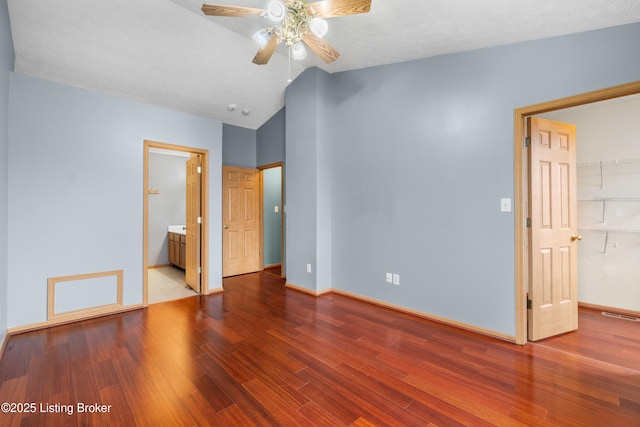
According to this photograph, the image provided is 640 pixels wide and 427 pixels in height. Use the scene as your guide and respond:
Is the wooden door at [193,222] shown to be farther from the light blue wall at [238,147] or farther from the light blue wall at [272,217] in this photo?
the light blue wall at [272,217]

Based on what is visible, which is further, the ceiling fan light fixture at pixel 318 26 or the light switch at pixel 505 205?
the light switch at pixel 505 205

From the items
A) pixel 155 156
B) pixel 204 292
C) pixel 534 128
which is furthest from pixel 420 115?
pixel 155 156

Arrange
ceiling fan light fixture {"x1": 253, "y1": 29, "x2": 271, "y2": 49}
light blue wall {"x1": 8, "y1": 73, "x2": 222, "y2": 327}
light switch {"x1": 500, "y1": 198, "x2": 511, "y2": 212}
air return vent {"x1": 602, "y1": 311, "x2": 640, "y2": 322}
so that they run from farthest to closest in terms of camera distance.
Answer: air return vent {"x1": 602, "y1": 311, "x2": 640, "y2": 322}, light blue wall {"x1": 8, "y1": 73, "x2": 222, "y2": 327}, light switch {"x1": 500, "y1": 198, "x2": 511, "y2": 212}, ceiling fan light fixture {"x1": 253, "y1": 29, "x2": 271, "y2": 49}

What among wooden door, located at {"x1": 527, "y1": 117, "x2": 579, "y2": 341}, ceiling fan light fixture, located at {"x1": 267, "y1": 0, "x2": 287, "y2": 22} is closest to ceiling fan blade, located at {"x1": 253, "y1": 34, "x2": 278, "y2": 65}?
ceiling fan light fixture, located at {"x1": 267, "y1": 0, "x2": 287, "y2": 22}

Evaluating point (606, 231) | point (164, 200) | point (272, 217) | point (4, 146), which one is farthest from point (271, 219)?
point (606, 231)

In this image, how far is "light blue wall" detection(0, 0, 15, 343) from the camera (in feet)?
7.59

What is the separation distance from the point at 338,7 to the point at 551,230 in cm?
286

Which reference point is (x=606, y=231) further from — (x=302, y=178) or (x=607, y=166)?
(x=302, y=178)

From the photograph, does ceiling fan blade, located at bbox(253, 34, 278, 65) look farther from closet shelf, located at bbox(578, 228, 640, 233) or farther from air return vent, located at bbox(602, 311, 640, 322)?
air return vent, located at bbox(602, 311, 640, 322)

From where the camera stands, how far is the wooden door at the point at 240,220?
16.7 ft

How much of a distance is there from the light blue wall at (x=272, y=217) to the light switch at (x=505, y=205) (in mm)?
4143

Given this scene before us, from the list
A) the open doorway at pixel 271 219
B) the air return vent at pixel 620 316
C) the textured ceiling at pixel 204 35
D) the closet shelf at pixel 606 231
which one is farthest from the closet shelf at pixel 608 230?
the open doorway at pixel 271 219

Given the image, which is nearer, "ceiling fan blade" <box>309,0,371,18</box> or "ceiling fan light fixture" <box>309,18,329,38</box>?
"ceiling fan blade" <box>309,0,371,18</box>

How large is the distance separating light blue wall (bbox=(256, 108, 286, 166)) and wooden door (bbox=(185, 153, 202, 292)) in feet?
4.45
